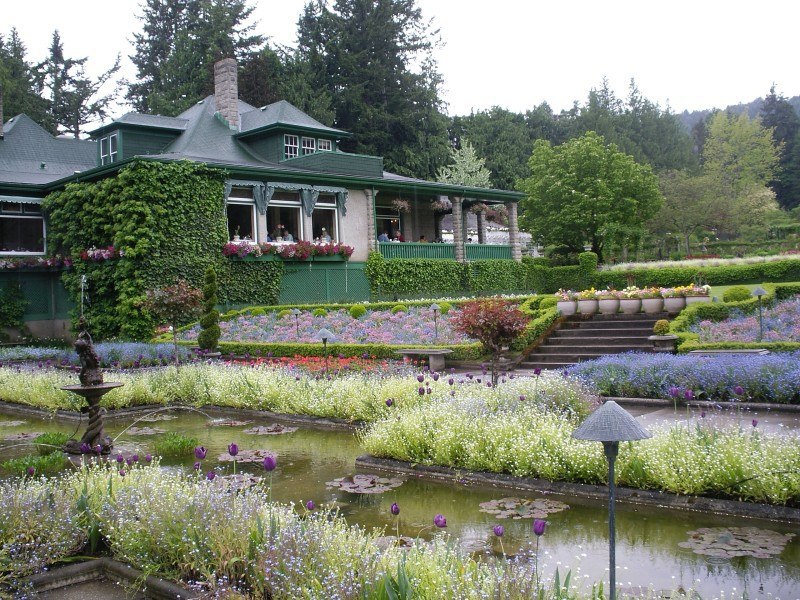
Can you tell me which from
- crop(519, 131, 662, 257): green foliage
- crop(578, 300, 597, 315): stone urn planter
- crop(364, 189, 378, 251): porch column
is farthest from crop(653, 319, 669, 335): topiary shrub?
crop(519, 131, 662, 257): green foliage

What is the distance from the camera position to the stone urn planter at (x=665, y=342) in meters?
14.1

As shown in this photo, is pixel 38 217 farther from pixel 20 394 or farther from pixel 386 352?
pixel 386 352

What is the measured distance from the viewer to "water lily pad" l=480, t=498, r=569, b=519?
6.21 meters

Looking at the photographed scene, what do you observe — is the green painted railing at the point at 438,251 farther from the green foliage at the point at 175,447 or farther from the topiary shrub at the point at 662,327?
the green foliage at the point at 175,447

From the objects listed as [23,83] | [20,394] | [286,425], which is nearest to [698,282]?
[286,425]

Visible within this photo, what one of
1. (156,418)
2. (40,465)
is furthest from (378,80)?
(40,465)

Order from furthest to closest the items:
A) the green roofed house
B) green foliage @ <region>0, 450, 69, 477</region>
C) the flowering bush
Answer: the green roofed house, the flowering bush, green foliage @ <region>0, 450, 69, 477</region>

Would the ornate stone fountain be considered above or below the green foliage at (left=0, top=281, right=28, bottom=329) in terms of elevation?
below

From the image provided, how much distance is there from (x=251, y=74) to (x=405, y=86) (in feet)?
33.1

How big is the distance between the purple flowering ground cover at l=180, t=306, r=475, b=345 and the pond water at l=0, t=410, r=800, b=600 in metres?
9.03

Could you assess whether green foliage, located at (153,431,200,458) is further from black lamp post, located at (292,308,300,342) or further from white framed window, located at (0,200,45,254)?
white framed window, located at (0,200,45,254)

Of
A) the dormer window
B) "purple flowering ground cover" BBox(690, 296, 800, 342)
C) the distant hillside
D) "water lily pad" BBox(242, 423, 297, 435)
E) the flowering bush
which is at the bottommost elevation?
"water lily pad" BBox(242, 423, 297, 435)

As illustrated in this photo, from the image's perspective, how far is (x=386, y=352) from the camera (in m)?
16.0

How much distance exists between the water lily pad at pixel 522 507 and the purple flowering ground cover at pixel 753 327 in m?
9.06
